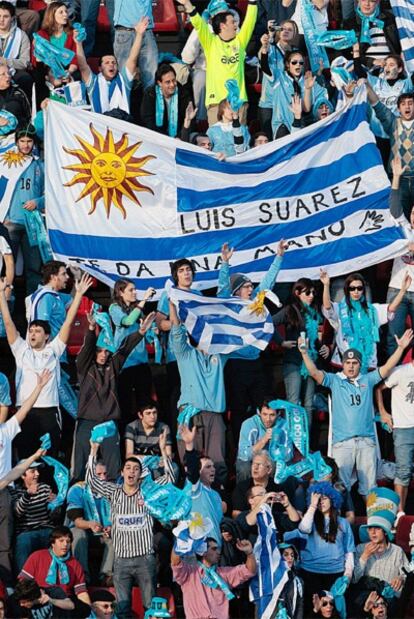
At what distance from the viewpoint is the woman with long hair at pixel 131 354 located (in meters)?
18.7

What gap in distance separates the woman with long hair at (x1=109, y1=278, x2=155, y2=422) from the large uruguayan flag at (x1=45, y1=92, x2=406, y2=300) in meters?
0.99

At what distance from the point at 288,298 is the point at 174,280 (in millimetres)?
1436

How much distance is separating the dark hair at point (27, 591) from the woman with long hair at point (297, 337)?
3361 millimetres

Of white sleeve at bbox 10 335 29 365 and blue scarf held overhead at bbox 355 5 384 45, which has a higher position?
blue scarf held overhead at bbox 355 5 384 45

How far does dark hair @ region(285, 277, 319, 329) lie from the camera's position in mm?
19359

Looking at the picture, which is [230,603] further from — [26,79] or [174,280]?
[26,79]

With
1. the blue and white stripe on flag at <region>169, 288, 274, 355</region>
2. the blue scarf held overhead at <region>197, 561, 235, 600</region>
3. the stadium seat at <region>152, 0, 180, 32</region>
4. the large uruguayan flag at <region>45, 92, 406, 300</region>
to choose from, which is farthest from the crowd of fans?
the stadium seat at <region>152, 0, 180, 32</region>

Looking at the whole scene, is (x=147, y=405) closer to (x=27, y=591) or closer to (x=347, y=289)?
(x=27, y=591)

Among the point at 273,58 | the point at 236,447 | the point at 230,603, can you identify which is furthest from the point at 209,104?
the point at 230,603

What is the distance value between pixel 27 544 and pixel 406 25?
23.6 ft

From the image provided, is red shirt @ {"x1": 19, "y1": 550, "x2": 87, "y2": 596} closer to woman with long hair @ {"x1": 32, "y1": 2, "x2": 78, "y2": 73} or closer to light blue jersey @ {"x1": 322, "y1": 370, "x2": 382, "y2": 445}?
light blue jersey @ {"x1": 322, "y1": 370, "x2": 382, "y2": 445}

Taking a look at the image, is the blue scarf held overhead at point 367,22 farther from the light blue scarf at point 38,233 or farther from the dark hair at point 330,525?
the dark hair at point 330,525

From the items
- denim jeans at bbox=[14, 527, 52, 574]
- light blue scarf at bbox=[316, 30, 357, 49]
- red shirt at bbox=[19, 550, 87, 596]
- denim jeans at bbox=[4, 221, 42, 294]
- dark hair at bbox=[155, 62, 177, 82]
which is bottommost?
red shirt at bbox=[19, 550, 87, 596]

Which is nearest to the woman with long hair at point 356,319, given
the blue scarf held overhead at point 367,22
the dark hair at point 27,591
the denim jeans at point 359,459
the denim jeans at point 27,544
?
the denim jeans at point 359,459
